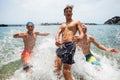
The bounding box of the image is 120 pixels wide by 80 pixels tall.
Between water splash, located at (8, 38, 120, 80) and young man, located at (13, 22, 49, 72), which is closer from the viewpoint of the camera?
water splash, located at (8, 38, 120, 80)

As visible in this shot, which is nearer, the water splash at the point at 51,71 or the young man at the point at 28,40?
the water splash at the point at 51,71

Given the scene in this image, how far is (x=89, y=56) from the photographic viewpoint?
9.58m

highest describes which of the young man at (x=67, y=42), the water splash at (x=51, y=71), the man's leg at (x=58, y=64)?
the young man at (x=67, y=42)

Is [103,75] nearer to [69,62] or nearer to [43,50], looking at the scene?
[69,62]

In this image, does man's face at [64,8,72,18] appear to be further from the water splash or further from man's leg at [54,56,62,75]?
the water splash

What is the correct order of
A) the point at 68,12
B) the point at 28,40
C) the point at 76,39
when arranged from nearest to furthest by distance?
1. the point at 76,39
2. the point at 68,12
3. the point at 28,40

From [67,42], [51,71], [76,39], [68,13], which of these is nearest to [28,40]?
[51,71]

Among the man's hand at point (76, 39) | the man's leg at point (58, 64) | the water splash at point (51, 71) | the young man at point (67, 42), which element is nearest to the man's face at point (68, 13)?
the young man at point (67, 42)

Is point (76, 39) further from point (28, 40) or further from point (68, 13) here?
point (28, 40)

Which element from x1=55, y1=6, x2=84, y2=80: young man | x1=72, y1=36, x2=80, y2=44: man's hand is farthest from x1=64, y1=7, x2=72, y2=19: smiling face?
x1=72, y1=36, x2=80, y2=44: man's hand

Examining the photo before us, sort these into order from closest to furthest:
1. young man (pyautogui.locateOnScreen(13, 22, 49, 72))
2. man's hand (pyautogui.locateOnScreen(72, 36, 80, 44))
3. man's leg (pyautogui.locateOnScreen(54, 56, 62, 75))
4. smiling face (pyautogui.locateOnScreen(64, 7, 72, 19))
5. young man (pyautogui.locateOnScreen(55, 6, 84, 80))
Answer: man's hand (pyautogui.locateOnScreen(72, 36, 80, 44)) → young man (pyautogui.locateOnScreen(55, 6, 84, 80)) → smiling face (pyautogui.locateOnScreen(64, 7, 72, 19)) → man's leg (pyautogui.locateOnScreen(54, 56, 62, 75)) → young man (pyautogui.locateOnScreen(13, 22, 49, 72))

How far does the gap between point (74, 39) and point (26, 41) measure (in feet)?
10.7

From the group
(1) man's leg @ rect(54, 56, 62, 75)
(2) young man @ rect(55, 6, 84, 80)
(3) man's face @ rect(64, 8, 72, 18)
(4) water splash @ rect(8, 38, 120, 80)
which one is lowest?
(4) water splash @ rect(8, 38, 120, 80)

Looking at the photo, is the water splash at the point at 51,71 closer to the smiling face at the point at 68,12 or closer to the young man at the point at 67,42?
the young man at the point at 67,42
